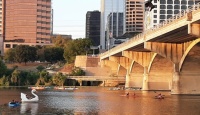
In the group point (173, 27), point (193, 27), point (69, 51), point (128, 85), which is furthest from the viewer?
point (69, 51)

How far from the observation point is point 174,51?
7850cm

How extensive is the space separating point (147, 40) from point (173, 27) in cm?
1654

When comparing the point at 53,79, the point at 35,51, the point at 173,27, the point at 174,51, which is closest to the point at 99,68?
the point at 53,79

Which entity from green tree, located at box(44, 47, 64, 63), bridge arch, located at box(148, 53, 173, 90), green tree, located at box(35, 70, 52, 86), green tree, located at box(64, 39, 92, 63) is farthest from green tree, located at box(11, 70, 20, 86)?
green tree, located at box(44, 47, 64, 63)

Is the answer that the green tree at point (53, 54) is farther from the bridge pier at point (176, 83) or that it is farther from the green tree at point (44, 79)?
the bridge pier at point (176, 83)

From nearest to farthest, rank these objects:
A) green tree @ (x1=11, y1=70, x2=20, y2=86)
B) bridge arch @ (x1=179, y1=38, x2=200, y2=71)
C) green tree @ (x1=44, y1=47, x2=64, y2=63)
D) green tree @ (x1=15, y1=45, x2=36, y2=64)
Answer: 1. bridge arch @ (x1=179, y1=38, x2=200, y2=71)
2. green tree @ (x1=11, y1=70, x2=20, y2=86)
3. green tree @ (x1=15, y1=45, x2=36, y2=64)
4. green tree @ (x1=44, y1=47, x2=64, y2=63)

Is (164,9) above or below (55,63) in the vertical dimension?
above

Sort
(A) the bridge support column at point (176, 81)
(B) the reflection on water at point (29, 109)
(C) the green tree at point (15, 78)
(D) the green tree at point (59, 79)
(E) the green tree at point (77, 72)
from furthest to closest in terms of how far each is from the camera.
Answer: (E) the green tree at point (77, 72), (D) the green tree at point (59, 79), (C) the green tree at point (15, 78), (A) the bridge support column at point (176, 81), (B) the reflection on water at point (29, 109)

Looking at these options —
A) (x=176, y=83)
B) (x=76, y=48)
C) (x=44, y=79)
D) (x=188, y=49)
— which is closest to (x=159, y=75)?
(x=176, y=83)

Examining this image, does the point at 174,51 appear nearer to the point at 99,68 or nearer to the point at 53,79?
the point at 53,79

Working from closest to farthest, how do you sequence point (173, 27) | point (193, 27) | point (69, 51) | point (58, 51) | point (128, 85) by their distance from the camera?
point (193, 27), point (173, 27), point (128, 85), point (69, 51), point (58, 51)

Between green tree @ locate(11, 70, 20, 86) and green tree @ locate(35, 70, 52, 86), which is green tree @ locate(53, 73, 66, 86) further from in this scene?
green tree @ locate(11, 70, 20, 86)

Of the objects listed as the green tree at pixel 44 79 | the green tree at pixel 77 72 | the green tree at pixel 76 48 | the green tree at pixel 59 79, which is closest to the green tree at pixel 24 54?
the green tree at pixel 76 48

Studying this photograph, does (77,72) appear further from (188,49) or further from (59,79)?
(188,49)
